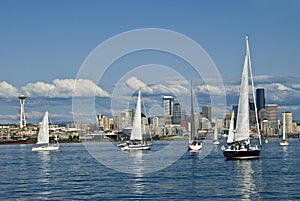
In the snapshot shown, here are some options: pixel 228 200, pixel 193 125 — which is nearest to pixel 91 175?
pixel 228 200

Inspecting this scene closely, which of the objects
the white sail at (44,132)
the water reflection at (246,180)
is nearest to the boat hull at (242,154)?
the water reflection at (246,180)

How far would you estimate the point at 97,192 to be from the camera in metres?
52.6

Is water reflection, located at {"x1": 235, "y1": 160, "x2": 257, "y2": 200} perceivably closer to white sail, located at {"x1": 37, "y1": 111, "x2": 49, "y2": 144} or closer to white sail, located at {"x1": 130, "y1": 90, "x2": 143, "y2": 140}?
white sail, located at {"x1": 130, "y1": 90, "x2": 143, "y2": 140}

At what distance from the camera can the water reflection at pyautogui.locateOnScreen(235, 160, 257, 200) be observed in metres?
50.3

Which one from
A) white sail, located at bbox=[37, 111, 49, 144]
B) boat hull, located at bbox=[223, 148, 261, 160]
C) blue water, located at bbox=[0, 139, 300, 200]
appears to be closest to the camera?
blue water, located at bbox=[0, 139, 300, 200]

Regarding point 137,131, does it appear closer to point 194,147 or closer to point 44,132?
point 194,147

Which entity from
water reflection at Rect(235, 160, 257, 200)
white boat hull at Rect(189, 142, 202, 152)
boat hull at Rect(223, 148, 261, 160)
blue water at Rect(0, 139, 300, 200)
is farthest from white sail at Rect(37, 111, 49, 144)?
water reflection at Rect(235, 160, 257, 200)

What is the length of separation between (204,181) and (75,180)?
1351 cm

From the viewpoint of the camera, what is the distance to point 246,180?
6200cm


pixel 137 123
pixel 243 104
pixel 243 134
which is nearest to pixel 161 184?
pixel 243 134

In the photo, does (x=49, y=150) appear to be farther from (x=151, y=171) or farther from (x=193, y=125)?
(x=151, y=171)

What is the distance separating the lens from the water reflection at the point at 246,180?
165 ft

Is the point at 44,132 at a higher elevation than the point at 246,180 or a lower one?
higher

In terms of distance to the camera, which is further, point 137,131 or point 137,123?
point 137,131
